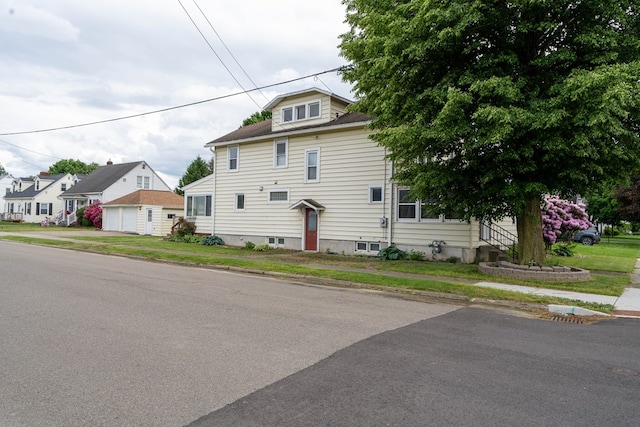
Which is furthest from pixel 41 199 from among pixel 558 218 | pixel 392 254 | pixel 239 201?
pixel 558 218

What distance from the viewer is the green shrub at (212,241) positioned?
79.0 feet

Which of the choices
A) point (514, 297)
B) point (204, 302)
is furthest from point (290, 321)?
point (514, 297)

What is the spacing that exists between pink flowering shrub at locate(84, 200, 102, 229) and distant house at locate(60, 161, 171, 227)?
1.09 m

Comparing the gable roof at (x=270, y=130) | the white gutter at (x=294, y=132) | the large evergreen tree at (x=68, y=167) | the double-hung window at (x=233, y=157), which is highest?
the large evergreen tree at (x=68, y=167)

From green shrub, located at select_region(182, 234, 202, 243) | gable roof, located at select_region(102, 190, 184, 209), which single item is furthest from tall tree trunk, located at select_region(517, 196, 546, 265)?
gable roof, located at select_region(102, 190, 184, 209)

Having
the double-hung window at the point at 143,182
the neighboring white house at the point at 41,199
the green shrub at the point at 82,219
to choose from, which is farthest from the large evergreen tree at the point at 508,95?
the neighboring white house at the point at 41,199

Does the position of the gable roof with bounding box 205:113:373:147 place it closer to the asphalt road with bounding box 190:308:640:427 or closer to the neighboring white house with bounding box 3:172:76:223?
the asphalt road with bounding box 190:308:640:427

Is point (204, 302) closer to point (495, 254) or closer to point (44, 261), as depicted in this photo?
point (44, 261)

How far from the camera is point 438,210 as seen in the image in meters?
13.4

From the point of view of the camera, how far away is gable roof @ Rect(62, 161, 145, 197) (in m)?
43.7

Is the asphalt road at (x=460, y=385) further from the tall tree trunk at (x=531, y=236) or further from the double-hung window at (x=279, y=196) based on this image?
the double-hung window at (x=279, y=196)

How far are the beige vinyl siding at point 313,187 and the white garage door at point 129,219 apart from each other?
1396 centimetres

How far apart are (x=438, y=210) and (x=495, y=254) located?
4494 millimetres

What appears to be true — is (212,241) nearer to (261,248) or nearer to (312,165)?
(261,248)
